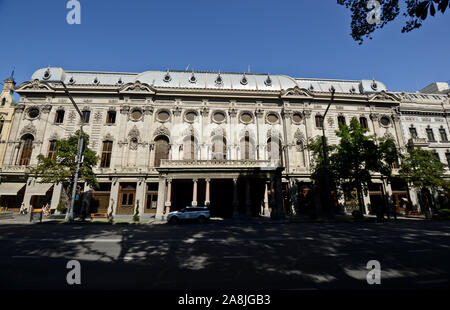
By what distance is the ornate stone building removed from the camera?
2522cm

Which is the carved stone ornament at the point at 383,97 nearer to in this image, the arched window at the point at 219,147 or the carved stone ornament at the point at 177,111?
the arched window at the point at 219,147

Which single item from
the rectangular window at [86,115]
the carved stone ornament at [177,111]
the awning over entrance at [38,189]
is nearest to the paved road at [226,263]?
the awning over entrance at [38,189]

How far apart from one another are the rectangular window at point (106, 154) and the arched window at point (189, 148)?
10.3 m

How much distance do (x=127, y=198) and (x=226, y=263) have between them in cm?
2313

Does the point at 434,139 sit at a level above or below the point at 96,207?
above

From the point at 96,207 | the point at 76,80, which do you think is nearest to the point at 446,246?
the point at 96,207

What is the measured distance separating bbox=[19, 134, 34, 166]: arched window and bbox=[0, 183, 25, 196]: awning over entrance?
9.42ft

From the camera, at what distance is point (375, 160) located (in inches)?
773

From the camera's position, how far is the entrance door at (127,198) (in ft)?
82.8

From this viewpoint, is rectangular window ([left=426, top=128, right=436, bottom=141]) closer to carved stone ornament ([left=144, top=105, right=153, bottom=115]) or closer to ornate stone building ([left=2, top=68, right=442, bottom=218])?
ornate stone building ([left=2, top=68, right=442, bottom=218])

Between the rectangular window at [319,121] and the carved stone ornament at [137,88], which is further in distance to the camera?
the rectangular window at [319,121]

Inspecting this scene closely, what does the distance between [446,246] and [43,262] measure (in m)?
15.8

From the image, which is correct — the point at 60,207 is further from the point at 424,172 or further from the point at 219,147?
the point at 424,172
